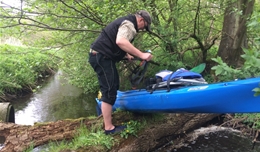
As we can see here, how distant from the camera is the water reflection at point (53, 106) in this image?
664 cm

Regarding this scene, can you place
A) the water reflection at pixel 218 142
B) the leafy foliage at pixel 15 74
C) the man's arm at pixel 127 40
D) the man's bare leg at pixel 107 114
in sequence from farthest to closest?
the leafy foliage at pixel 15 74
the water reflection at pixel 218 142
the man's bare leg at pixel 107 114
the man's arm at pixel 127 40

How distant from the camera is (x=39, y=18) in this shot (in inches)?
198

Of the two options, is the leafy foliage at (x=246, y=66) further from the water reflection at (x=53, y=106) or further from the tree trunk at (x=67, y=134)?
the water reflection at (x=53, y=106)

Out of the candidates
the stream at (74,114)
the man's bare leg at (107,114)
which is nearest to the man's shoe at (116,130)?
the man's bare leg at (107,114)

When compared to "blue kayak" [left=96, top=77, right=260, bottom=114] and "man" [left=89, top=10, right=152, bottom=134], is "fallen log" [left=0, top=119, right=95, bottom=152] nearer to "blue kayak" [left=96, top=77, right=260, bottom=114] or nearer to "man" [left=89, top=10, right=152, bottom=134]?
"man" [left=89, top=10, right=152, bottom=134]

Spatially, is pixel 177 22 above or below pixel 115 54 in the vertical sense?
above

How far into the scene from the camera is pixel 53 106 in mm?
7691

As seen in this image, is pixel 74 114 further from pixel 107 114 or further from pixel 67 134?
pixel 107 114

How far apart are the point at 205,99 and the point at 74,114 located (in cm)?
480

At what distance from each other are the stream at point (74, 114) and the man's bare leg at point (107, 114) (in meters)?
1.16

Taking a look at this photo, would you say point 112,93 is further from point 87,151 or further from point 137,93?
point 87,151

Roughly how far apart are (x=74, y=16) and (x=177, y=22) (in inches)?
91.5

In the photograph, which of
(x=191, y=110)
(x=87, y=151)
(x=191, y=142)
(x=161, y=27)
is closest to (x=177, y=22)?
(x=161, y=27)

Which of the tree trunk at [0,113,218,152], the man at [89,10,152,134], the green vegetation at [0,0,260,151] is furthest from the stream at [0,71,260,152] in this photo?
the man at [89,10,152,134]
